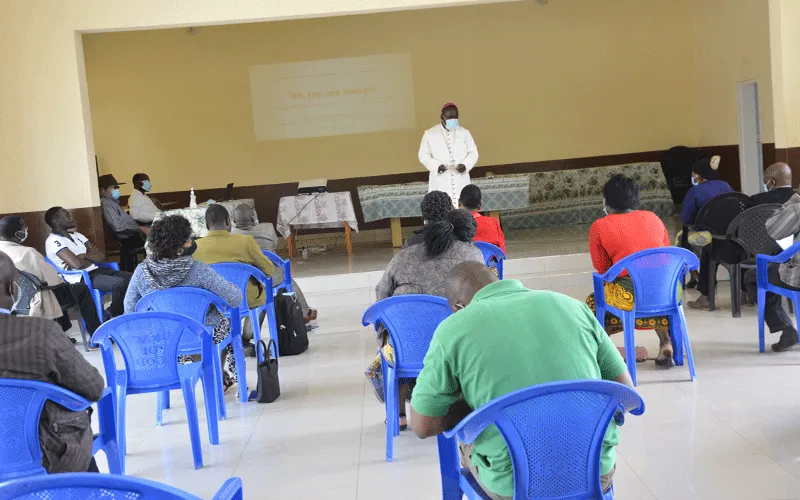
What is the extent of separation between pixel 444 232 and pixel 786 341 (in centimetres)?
249

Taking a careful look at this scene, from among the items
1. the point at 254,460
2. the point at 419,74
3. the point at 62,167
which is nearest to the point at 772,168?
the point at 254,460

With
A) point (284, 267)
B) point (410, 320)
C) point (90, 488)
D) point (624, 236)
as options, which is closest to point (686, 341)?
point (624, 236)

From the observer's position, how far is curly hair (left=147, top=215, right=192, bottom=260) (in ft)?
15.2

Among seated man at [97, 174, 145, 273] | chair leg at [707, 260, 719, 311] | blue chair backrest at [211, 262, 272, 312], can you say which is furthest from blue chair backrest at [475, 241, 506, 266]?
seated man at [97, 174, 145, 273]

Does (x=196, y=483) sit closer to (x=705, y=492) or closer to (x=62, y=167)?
(x=705, y=492)

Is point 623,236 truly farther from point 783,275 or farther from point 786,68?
point 786,68

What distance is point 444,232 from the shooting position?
4199 mm

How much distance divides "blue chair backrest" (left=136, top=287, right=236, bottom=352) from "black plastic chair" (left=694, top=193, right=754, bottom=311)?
12.4 ft

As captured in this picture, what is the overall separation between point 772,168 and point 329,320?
3.73 m

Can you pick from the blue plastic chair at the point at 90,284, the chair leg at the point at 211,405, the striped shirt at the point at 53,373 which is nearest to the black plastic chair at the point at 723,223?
the chair leg at the point at 211,405

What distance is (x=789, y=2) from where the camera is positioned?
8828mm

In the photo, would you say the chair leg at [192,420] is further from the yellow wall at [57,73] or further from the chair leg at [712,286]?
the yellow wall at [57,73]

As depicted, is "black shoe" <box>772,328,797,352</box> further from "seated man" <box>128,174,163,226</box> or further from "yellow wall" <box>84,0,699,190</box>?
"yellow wall" <box>84,0,699,190</box>

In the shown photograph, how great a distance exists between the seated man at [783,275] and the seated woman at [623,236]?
0.66 meters
